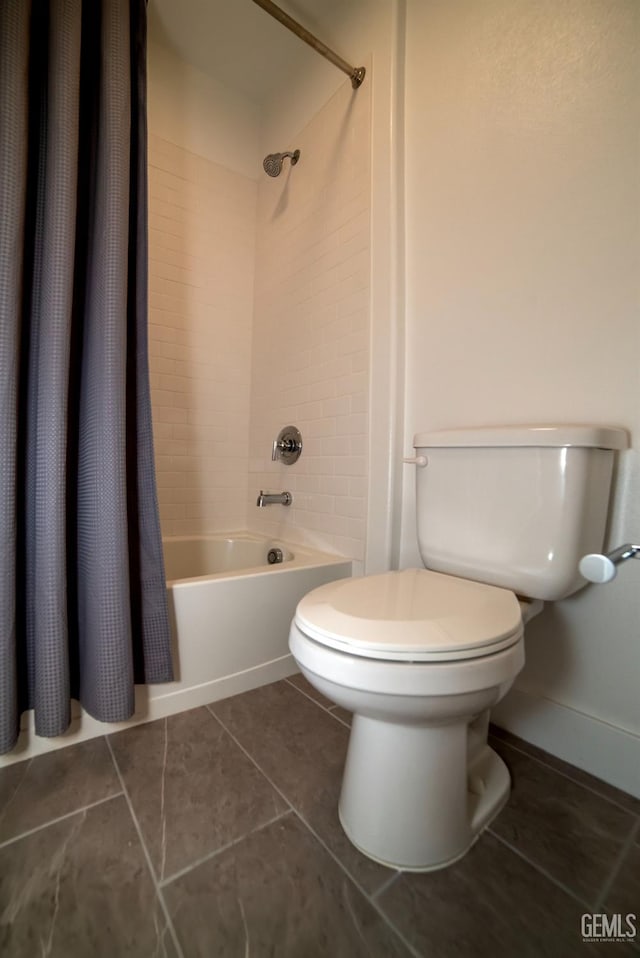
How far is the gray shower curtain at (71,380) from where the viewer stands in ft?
2.69

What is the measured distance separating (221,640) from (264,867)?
567 mm

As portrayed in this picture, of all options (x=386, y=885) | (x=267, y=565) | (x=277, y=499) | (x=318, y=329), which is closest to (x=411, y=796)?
(x=386, y=885)

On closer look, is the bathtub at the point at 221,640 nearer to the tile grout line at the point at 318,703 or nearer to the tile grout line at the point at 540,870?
the tile grout line at the point at 318,703

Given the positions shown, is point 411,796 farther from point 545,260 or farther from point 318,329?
point 318,329

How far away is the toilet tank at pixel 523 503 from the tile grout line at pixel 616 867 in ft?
1.51

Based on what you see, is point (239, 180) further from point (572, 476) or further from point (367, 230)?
point (572, 476)

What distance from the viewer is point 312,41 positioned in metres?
1.25

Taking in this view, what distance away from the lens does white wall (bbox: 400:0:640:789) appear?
847 millimetres

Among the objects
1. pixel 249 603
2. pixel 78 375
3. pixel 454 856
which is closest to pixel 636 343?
pixel 454 856

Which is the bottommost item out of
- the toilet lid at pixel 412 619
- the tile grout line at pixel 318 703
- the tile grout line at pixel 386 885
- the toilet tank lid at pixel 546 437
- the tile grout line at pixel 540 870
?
the tile grout line at pixel 318 703

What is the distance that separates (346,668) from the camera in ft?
1.94

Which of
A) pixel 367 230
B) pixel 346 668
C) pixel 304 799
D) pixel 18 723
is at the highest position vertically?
pixel 367 230

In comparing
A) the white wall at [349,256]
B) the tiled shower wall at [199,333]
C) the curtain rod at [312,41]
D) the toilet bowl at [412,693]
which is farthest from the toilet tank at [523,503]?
the curtain rod at [312,41]

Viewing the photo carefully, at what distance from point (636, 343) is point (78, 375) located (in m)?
1.32
